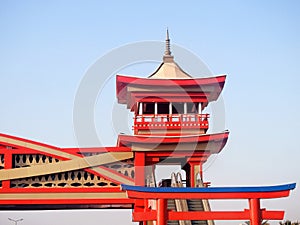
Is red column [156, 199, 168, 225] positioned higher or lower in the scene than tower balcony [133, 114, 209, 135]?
lower

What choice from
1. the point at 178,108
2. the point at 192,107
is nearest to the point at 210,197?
the point at 178,108

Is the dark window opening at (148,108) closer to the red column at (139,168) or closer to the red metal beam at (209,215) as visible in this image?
the red column at (139,168)

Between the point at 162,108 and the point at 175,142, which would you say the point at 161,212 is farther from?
the point at 162,108

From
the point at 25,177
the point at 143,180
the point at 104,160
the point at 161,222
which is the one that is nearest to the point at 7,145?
the point at 25,177

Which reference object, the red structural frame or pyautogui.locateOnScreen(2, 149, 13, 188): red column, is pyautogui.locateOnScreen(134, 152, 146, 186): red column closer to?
pyautogui.locateOnScreen(2, 149, 13, 188): red column

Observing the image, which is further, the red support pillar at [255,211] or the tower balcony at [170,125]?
the tower balcony at [170,125]

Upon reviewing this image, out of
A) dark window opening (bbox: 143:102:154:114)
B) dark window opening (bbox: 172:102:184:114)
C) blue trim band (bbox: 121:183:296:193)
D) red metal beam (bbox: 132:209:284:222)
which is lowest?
red metal beam (bbox: 132:209:284:222)

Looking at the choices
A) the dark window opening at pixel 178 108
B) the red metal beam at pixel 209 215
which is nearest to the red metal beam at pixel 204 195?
the red metal beam at pixel 209 215

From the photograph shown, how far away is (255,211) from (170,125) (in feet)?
22.0

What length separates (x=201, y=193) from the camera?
1511 cm

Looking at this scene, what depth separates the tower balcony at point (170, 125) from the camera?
21172mm

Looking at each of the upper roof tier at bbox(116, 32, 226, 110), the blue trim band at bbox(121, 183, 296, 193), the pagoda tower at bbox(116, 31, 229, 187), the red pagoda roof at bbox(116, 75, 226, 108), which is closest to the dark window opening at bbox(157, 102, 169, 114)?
the pagoda tower at bbox(116, 31, 229, 187)

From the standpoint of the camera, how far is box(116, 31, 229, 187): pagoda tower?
67.4ft

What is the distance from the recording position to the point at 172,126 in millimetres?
21234
